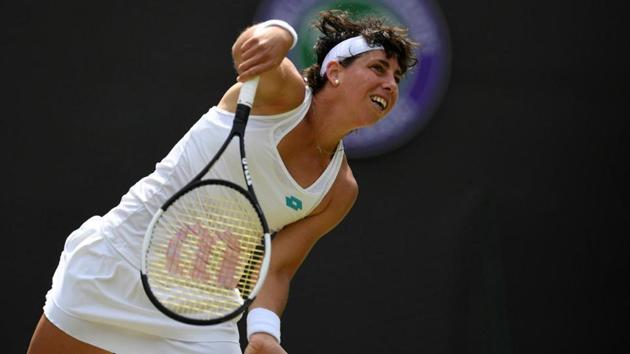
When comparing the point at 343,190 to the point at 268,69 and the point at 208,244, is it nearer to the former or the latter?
the point at 208,244

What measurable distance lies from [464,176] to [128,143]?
4.59ft

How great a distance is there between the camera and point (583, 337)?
4.50 meters

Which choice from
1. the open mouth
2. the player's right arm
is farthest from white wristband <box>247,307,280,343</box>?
the open mouth

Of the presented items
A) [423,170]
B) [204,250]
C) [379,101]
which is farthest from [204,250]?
[423,170]

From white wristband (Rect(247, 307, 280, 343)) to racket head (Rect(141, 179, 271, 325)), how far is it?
4.6 inches

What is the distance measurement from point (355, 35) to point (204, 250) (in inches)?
34.5

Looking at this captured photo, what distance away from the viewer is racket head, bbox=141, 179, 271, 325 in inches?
104

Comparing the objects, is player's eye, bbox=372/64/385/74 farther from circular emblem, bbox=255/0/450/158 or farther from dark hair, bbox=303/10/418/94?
circular emblem, bbox=255/0/450/158

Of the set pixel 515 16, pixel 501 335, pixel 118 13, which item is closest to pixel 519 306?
pixel 501 335

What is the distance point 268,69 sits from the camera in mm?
2576

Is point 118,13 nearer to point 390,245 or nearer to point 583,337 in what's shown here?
point 390,245

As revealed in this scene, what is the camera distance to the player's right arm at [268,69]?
101 inches

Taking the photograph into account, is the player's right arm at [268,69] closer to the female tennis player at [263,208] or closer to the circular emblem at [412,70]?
the female tennis player at [263,208]

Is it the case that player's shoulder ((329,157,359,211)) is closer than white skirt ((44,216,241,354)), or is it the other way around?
white skirt ((44,216,241,354))
